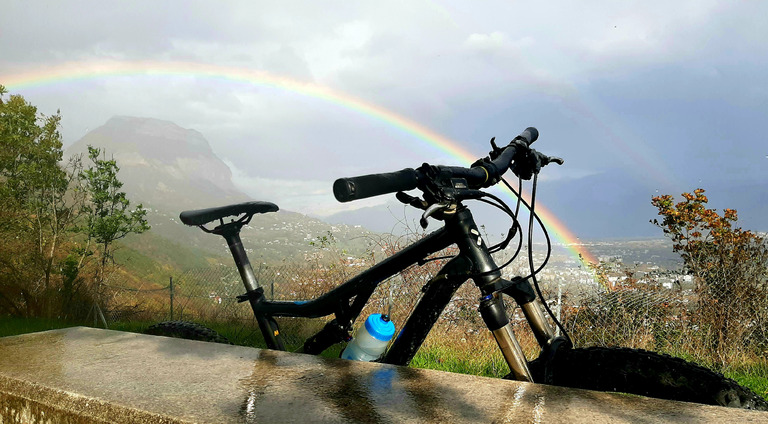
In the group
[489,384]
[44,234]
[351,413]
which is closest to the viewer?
[351,413]

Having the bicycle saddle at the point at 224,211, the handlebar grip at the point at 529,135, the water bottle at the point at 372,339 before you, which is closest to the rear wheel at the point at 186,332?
the bicycle saddle at the point at 224,211

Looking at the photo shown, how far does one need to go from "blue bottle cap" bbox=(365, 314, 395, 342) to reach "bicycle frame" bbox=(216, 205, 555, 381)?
9cm

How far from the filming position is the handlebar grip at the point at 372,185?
1771mm

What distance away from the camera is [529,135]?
2844 millimetres

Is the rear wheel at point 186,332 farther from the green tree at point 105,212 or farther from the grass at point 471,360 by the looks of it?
the green tree at point 105,212

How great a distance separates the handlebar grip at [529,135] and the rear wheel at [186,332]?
2601mm

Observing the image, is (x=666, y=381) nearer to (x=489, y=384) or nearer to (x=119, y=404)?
(x=489, y=384)

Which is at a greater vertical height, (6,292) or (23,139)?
(23,139)

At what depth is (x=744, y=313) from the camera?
6809 mm

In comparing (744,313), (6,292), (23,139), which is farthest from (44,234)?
(744,313)

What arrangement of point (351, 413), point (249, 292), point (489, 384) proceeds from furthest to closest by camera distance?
point (249, 292)
point (489, 384)
point (351, 413)

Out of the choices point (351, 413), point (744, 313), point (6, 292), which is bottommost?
point (6, 292)

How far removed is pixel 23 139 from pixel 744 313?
17.2m

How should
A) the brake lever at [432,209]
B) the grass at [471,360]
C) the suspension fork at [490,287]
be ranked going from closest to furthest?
the brake lever at [432,209] → the suspension fork at [490,287] → the grass at [471,360]
